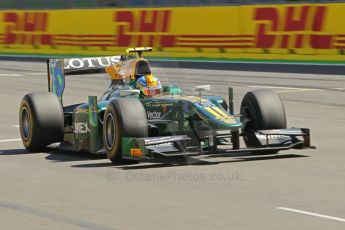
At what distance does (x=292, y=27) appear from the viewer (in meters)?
29.4

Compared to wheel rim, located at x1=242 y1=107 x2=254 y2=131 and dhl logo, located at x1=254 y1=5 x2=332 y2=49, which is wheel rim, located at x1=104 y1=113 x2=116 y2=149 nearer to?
wheel rim, located at x1=242 y1=107 x2=254 y2=131

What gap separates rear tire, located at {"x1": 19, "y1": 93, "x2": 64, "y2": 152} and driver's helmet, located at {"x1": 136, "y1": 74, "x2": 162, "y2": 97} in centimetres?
117

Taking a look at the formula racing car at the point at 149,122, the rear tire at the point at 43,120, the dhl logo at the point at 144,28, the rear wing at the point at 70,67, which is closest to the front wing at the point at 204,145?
the formula racing car at the point at 149,122

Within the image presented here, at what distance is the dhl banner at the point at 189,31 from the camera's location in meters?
28.9

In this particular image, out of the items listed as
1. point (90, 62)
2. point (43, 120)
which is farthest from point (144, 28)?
point (43, 120)

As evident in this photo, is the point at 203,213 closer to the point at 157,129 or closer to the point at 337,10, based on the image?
the point at 157,129

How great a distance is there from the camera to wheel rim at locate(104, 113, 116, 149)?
39.6 ft

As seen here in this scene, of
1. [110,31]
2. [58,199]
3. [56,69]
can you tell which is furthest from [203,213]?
[110,31]

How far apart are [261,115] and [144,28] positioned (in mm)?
22116

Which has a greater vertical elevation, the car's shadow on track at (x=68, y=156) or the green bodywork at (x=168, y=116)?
the green bodywork at (x=168, y=116)

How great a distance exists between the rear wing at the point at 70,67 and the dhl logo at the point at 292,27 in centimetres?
1487

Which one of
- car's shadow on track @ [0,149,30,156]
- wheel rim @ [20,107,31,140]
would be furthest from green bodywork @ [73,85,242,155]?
car's shadow on track @ [0,149,30,156]

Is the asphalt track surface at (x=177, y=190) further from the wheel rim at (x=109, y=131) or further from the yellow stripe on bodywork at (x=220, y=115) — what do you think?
the yellow stripe on bodywork at (x=220, y=115)

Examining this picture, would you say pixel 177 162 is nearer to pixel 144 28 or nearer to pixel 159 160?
pixel 159 160
